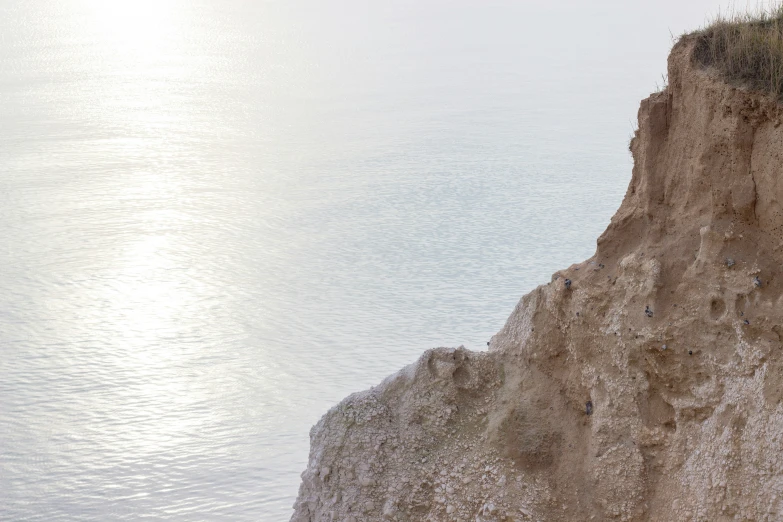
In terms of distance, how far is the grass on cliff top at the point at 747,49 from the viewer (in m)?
3.65

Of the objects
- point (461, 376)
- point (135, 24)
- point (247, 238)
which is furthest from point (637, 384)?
point (135, 24)

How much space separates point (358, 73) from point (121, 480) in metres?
16.6

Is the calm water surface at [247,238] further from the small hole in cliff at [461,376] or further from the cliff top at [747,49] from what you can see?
the cliff top at [747,49]

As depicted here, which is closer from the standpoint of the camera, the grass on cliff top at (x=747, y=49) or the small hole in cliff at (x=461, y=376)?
the grass on cliff top at (x=747, y=49)

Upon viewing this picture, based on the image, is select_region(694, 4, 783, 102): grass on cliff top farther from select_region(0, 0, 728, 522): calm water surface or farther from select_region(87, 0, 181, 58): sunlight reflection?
select_region(87, 0, 181, 58): sunlight reflection

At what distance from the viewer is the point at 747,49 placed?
12.3ft

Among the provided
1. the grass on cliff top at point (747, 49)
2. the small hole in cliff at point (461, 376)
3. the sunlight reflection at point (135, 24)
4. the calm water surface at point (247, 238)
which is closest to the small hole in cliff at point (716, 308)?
the grass on cliff top at point (747, 49)

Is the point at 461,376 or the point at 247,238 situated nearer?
the point at 461,376

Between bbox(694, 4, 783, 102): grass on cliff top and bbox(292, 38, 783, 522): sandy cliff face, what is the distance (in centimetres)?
7

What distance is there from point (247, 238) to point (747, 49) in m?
9.13

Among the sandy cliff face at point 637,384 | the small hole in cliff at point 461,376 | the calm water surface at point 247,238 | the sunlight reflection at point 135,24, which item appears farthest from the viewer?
the sunlight reflection at point 135,24

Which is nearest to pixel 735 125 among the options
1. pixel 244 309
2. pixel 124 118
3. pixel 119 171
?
pixel 244 309

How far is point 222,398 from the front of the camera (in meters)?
8.38

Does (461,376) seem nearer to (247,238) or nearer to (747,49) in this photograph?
(747,49)
